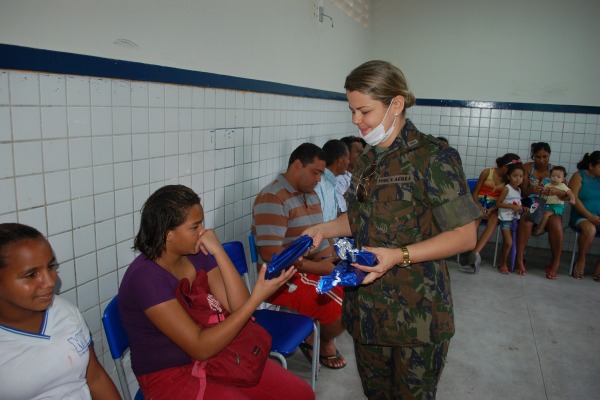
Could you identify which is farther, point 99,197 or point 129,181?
point 129,181

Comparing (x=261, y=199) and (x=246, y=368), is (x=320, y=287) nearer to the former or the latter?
(x=246, y=368)

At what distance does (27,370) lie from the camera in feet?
4.39

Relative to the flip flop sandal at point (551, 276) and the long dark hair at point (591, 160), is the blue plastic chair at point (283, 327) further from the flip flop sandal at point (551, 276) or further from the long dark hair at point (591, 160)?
the long dark hair at point (591, 160)

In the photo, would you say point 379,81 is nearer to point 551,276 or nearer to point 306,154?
point 306,154

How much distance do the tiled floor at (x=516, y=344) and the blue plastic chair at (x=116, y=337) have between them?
55.0 inches

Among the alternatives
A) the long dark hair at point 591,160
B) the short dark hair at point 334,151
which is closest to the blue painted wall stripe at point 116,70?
the short dark hair at point 334,151

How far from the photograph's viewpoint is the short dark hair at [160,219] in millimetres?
1751

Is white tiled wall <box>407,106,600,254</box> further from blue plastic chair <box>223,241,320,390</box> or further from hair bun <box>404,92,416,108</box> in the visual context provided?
hair bun <box>404,92,416,108</box>

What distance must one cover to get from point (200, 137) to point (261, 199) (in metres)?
0.57

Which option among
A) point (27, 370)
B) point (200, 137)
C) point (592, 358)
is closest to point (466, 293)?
point (592, 358)

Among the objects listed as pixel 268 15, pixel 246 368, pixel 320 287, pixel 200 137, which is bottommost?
pixel 246 368

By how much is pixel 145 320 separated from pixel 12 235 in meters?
0.55

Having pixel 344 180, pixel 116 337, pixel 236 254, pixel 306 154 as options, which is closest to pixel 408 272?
pixel 116 337

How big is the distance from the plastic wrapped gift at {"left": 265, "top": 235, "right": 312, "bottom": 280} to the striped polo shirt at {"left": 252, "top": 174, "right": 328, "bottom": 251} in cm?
107
